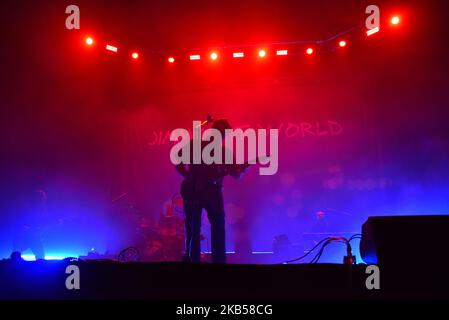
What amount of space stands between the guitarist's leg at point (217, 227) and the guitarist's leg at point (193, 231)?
0.13 meters

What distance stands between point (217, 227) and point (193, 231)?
24 cm

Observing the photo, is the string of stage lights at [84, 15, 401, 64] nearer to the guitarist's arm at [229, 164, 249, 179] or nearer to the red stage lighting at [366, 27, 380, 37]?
the red stage lighting at [366, 27, 380, 37]

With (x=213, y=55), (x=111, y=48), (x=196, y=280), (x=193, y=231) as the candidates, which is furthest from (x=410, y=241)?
(x=111, y=48)

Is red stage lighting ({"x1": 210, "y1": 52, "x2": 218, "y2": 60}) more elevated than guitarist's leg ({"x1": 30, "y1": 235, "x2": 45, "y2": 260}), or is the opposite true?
Answer: red stage lighting ({"x1": 210, "y1": 52, "x2": 218, "y2": 60})

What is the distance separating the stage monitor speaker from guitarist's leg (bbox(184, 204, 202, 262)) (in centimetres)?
198

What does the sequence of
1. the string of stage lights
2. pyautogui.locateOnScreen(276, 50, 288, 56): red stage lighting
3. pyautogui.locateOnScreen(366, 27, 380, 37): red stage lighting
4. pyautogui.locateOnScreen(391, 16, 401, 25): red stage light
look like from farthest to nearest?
pyautogui.locateOnScreen(276, 50, 288, 56): red stage lighting
the string of stage lights
pyautogui.locateOnScreen(366, 27, 380, 37): red stage lighting
pyautogui.locateOnScreen(391, 16, 401, 25): red stage light

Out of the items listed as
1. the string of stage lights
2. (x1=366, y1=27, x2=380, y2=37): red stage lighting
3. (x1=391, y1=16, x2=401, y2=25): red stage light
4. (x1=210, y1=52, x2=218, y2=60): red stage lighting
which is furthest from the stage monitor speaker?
(x1=210, y1=52, x2=218, y2=60): red stage lighting

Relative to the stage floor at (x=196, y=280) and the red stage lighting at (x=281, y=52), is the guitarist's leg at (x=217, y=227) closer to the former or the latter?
the stage floor at (x=196, y=280)

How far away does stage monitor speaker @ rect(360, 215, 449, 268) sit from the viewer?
6.74ft

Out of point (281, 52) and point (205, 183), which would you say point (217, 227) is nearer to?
point (205, 183)

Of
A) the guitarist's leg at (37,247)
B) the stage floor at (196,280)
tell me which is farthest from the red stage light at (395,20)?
the guitarist's leg at (37,247)

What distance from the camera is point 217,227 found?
3.88m

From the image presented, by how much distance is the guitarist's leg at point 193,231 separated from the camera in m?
3.80

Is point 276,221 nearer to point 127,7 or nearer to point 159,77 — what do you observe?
point 159,77
